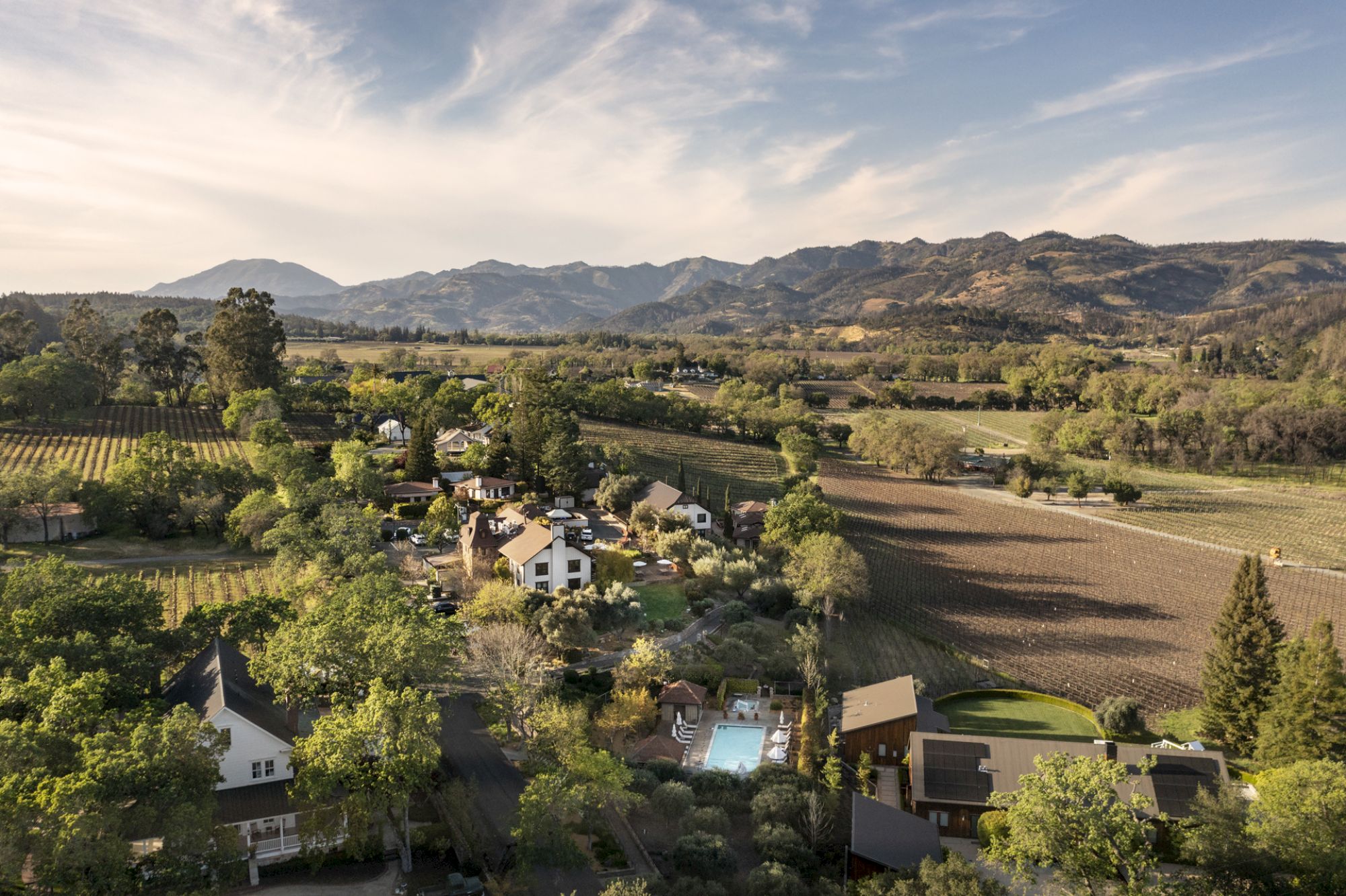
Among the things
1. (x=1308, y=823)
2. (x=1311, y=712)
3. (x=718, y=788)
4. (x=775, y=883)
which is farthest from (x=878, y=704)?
(x=1311, y=712)

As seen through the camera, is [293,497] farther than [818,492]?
No

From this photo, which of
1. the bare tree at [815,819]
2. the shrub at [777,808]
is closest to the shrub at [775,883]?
the bare tree at [815,819]

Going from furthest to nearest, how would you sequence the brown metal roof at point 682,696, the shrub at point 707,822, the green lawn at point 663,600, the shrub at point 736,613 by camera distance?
1. the shrub at point 736,613
2. the green lawn at point 663,600
3. the brown metal roof at point 682,696
4. the shrub at point 707,822

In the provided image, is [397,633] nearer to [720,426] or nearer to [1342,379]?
[720,426]

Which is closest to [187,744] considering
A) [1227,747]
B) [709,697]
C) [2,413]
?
[709,697]

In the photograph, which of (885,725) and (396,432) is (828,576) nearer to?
(885,725)

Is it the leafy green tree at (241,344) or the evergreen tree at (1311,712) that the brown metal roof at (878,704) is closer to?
the evergreen tree at (1311,712)

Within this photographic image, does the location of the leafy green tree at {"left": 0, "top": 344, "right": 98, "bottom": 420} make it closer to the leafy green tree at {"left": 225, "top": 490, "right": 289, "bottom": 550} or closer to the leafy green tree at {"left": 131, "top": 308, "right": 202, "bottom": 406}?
the leafy green tree at {"left": 131, "top": 308, "right": 202, "bottom": 406}
